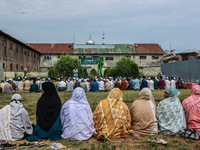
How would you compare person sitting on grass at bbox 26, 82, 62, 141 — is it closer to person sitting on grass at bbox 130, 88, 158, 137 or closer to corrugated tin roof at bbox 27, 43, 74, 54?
person sitting on grass at bbox 130, 88, 158, 137

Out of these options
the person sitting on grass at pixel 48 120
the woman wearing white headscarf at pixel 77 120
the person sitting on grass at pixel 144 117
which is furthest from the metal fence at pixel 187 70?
the person sitting on grass at pixel 48 120

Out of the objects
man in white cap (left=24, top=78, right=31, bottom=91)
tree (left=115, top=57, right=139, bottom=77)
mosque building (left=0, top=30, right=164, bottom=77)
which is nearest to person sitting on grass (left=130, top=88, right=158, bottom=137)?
man in white cap (left=24, top=78, right=31, bottom=91)

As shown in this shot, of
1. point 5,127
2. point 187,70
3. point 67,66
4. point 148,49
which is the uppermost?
point 148,49

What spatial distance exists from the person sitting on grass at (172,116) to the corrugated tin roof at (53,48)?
3641 cm

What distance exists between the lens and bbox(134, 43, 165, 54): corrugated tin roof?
41656 millimetres

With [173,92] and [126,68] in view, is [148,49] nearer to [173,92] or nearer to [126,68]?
[126,68]

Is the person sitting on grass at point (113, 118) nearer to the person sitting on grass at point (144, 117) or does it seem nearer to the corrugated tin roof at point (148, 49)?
the person sitting on grass at point (144, 117)

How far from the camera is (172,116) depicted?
487cm

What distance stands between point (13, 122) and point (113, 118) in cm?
218

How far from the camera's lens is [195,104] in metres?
4.90

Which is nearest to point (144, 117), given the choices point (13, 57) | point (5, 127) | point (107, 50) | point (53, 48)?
point (5, 127)

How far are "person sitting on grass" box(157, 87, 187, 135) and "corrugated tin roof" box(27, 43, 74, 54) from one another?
119ft

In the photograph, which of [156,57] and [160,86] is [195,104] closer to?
[160,86]

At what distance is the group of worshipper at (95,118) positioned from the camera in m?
4.64
